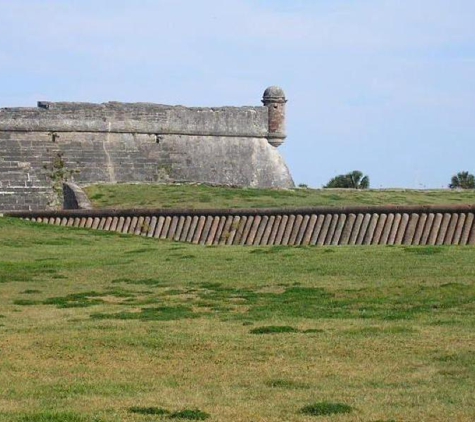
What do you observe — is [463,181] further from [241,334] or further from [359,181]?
[241,334]

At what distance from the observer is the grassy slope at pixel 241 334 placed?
1006 centimetres

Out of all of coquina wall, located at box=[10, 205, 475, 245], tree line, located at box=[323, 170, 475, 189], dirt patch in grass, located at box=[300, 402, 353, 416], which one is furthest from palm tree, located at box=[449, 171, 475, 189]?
A: dirt patch in grass, located at box=[300, 402, 353, 416]

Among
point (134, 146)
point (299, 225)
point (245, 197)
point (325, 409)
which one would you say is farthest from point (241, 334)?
point (134, 146)

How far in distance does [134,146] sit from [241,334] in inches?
1285

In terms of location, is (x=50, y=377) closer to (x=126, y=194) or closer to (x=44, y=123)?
(x=126, y=194)

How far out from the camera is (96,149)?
4491cm

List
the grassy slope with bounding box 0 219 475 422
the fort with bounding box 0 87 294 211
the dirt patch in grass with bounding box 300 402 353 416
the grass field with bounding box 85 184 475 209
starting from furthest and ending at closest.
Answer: the fort with bounding box 0 87 294 211 < the grass field with bounding box 85 184 475 209 < the grassy slope with bounding box 0 219 475 422 < the dirt patch in grass with bounding box 300 402 353 416

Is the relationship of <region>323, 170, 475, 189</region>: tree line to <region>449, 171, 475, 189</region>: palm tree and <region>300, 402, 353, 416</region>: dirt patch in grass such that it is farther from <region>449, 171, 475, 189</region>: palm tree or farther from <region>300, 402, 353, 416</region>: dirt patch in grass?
<region>300, 402, 353, 416</region>: dirt patch in grass

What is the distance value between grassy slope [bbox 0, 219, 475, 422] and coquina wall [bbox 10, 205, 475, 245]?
2175mm

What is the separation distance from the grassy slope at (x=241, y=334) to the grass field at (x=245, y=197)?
1232 cm

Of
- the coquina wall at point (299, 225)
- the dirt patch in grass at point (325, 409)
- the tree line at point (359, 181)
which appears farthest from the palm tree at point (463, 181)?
the dirt patch in grass at point (325, 409)

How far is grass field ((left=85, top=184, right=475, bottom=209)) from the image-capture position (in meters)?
34.9

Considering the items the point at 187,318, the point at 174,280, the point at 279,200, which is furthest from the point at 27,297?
the point at 279,200

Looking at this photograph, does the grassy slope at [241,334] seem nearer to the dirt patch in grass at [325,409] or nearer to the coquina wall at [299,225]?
the dirt patch in grass at [325,409]
